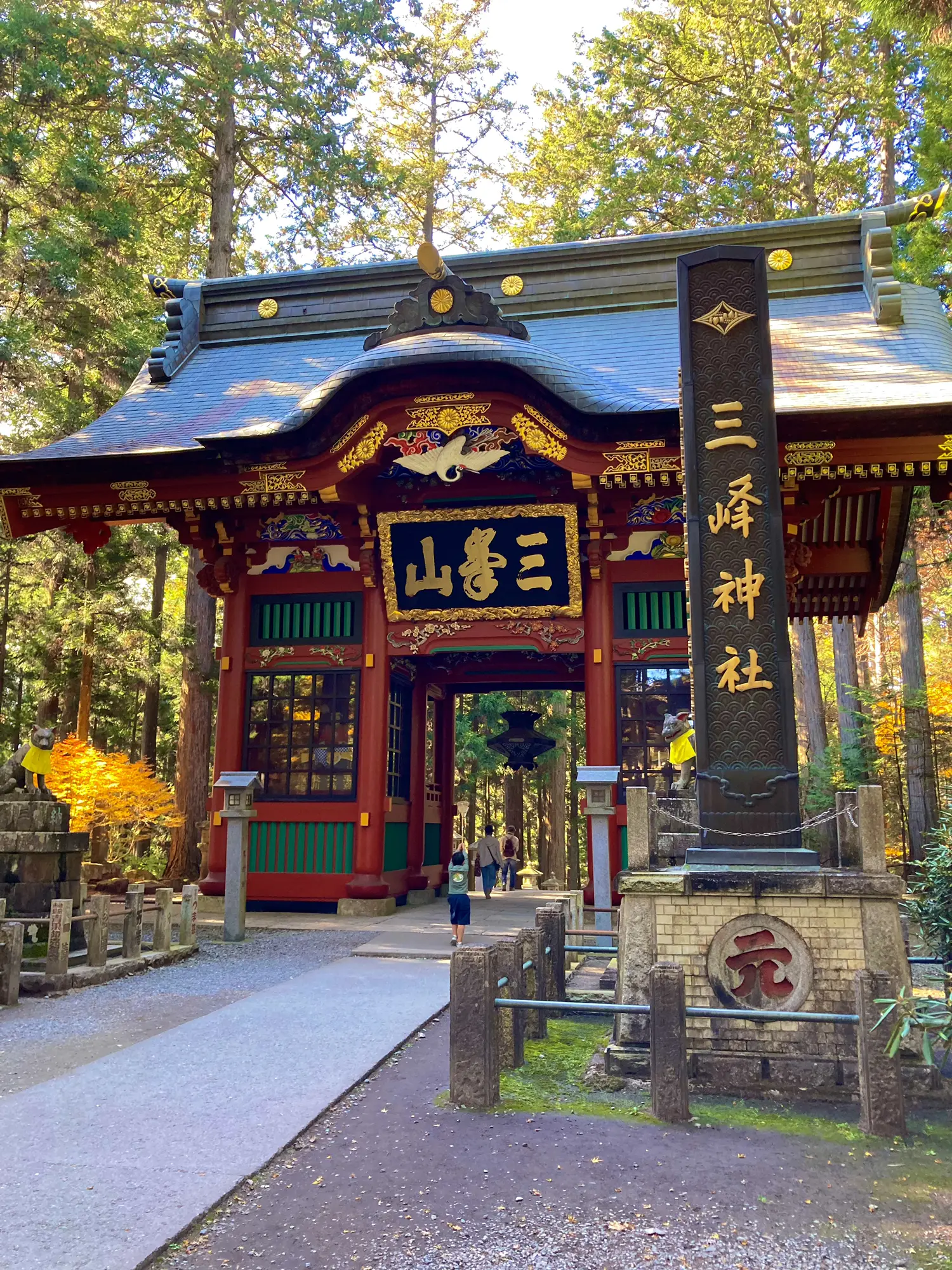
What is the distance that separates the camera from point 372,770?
11922 mm

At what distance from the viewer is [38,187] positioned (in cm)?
1695

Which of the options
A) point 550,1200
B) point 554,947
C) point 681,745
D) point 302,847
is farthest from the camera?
point 302,847

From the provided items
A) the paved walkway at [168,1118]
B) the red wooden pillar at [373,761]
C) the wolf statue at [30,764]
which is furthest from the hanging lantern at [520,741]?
the paved walkway at [168,1118]

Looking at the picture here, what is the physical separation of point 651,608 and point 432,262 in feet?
16.9

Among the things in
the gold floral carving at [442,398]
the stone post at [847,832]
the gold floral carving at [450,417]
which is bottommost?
the stone post at [847,832]

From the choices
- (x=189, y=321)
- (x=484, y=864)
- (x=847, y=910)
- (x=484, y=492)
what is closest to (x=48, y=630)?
(x=189, y=321)

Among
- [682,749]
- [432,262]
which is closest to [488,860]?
[682,749]

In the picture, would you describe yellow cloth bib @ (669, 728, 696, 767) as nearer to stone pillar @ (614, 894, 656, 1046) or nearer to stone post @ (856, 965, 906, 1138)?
stone pillar @ (614, 894, 656, 1046)

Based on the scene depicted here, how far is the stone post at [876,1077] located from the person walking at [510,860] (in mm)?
16651

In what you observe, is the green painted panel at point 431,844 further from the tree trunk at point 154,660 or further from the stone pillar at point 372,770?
the tree trunk at point 154,660

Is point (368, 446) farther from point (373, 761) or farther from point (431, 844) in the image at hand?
point (431, 844)

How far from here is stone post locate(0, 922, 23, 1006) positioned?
695 cm

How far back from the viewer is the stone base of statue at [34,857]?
8398 millimetres

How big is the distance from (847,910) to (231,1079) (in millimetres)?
3581
